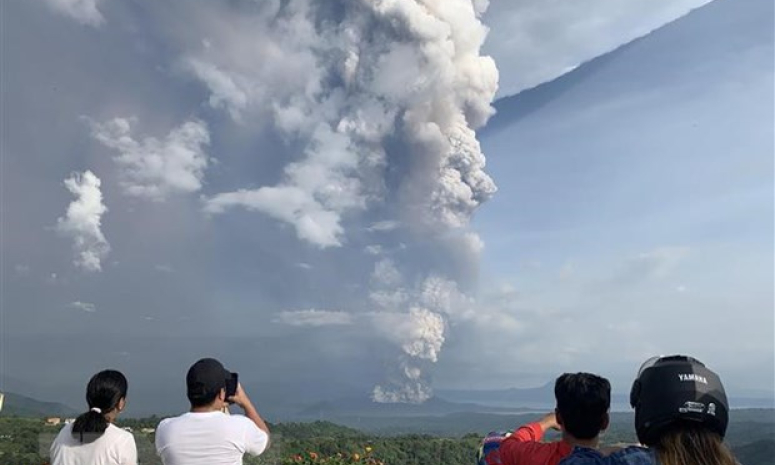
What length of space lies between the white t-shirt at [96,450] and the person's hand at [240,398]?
587 mm

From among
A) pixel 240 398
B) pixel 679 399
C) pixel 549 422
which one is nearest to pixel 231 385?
pixel 240 398

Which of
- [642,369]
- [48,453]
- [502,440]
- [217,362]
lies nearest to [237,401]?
[217,362]

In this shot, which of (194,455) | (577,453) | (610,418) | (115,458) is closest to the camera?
(577,453)

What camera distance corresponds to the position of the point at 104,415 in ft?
11.6

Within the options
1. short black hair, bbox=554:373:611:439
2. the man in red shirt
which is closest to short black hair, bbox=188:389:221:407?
the man in red shirt

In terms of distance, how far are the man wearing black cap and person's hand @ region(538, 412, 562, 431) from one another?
1413mm

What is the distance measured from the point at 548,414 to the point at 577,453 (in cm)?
55

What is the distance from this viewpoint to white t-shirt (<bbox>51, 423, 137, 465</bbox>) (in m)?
3.41

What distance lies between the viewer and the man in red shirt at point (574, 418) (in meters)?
2.39

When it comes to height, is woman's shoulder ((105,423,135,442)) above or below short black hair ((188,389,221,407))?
below

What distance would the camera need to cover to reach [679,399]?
1872 millimetres

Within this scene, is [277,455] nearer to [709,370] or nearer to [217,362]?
[217,362]

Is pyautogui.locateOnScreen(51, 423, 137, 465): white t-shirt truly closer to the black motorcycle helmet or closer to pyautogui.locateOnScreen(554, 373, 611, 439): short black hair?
pyautogui.locateOnScreen(554, 373, 611, 439): short black hair

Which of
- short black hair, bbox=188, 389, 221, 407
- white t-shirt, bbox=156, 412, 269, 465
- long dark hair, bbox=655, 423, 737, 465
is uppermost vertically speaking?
short black hair, bbox=188, 389, 221, 407
